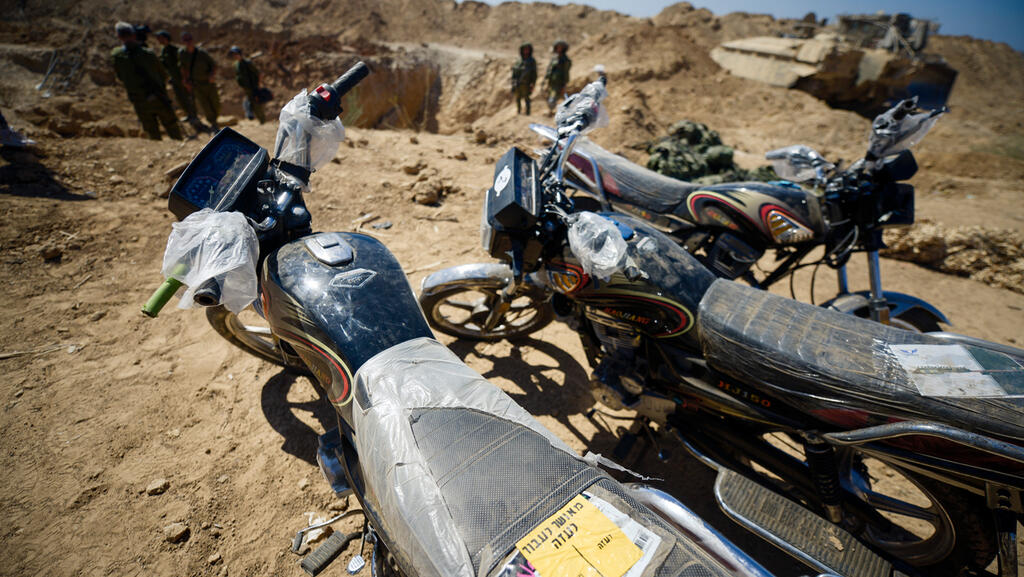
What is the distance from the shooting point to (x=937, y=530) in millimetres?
1826

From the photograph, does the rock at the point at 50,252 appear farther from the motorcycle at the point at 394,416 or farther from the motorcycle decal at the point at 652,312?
the motorcycle decal at the point at 652,312

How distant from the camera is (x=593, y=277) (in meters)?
2.15

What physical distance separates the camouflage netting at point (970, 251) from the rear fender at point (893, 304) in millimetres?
3063

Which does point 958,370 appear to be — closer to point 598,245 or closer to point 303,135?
point 598,245

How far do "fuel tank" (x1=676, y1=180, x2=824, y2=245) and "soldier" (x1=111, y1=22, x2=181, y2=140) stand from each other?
28.6 feet

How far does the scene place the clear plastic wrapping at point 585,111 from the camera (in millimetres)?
2502

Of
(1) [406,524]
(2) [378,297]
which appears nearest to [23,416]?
(2) [378,297]

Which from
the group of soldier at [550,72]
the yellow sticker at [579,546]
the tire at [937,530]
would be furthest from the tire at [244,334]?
the group of soldier at [550,72]

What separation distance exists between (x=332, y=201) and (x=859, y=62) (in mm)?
17855

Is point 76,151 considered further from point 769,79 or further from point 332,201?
point 769,79

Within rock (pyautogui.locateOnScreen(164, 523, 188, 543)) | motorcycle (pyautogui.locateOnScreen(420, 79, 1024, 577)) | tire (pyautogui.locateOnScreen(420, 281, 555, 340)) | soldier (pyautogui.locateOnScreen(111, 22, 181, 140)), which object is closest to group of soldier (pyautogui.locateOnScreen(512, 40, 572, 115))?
soldier (pyautogui.locateOnScreen(111, 22, 181, 140))

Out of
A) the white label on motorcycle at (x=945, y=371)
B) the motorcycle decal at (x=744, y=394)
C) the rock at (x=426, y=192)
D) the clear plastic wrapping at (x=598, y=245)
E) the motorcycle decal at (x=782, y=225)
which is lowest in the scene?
the rock at (x=426, y=192)

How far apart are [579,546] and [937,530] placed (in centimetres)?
190

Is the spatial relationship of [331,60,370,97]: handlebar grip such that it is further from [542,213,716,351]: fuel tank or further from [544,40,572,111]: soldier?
[544,40,572,111]: soldier
